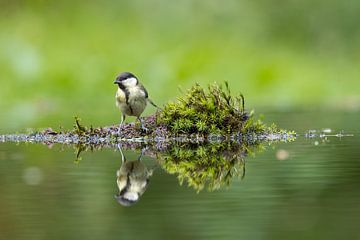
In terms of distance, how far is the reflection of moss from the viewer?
13222 millimetres

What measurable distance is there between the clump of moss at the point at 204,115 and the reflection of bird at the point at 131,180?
129 inches

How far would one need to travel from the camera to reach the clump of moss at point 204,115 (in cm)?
1914

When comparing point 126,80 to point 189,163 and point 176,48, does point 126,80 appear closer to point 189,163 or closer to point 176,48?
point 189,163

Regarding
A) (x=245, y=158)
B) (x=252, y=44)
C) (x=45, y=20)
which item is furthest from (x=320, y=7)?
(x=245, y=158)

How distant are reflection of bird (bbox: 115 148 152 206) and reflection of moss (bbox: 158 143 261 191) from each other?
384 millimetres

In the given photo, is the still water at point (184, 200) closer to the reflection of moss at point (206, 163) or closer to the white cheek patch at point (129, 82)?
the reflection of moss at point (206, 163)

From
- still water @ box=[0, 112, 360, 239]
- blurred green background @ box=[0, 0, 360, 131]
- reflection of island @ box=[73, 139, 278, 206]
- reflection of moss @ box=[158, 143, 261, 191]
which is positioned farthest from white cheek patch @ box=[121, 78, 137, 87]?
blurred green background @ box=[0, 0, 360, 131]

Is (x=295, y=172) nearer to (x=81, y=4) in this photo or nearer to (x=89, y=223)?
(x=89, y=223)

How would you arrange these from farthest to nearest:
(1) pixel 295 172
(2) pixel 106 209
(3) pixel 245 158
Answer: (3) pixel 245 158
(1) pixel 295 172
(2) pixel 106 209

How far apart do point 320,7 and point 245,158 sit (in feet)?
132

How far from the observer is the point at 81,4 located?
56.4 m

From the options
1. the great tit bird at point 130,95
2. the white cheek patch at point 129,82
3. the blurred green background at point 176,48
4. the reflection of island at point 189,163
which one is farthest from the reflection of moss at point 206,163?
the blurred green background at point 176,48

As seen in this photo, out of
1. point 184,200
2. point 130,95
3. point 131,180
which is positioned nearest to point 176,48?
point 130,95

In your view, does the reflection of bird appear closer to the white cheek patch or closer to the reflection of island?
the reflection of island
